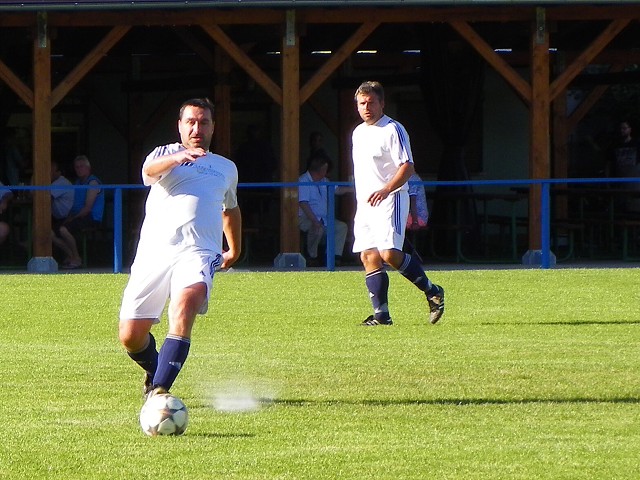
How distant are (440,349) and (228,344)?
1.55m

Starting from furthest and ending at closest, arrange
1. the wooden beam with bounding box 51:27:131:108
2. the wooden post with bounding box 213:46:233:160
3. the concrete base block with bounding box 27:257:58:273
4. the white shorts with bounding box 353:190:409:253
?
the wooden post with bounding box 213:46:233:160
the wooden beam with bounding box 51:27:131:108
the concrete base block with bounding box 27:257:58:273
the white shorts with bounding box 353:190:409:253

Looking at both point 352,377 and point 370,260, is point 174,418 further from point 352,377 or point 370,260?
point 370,260

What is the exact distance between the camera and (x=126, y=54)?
83.1 feet

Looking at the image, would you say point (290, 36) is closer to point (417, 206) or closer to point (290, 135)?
point (290, 135)

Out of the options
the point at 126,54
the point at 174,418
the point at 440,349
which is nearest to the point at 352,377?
the point at 440,349

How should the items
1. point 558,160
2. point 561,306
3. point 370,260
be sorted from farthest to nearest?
point 558,160
point 561,306
point 370,260

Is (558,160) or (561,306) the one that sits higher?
(558,160)

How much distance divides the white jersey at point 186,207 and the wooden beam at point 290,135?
37.2 ft

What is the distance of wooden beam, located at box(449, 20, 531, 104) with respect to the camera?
19031 millimetres

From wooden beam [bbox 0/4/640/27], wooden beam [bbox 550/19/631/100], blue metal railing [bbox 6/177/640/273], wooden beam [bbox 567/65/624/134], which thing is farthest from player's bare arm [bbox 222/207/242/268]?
wooden beam [bbox 567/65/624/134]

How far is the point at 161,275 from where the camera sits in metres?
7.34

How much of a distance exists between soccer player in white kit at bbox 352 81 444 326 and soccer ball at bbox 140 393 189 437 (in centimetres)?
458

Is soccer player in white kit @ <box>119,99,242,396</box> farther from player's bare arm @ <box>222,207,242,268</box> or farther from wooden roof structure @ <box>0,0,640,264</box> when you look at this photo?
wooden roof structure @ <box>0,0,640,264</box>

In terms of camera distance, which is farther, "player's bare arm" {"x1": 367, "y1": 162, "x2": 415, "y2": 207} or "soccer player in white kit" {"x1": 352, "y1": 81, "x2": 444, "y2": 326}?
"soccer player in white kit" {"x1": 352, "y1": 81, "x2": 444, "y2": 326}
